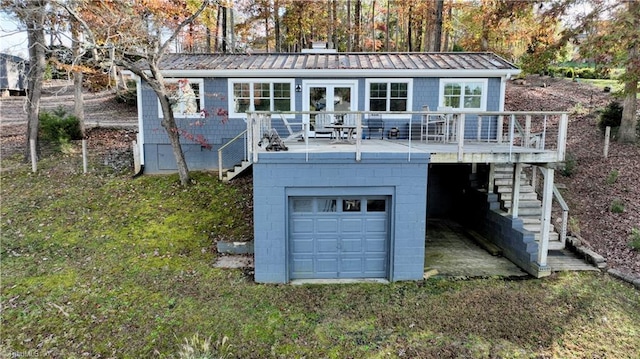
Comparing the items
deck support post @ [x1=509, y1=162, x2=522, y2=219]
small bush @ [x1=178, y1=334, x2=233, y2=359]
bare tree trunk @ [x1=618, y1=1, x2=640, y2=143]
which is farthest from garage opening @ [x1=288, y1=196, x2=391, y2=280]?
bare tree trunk @ [x1=618, y1=1, x2=640, y2=143]

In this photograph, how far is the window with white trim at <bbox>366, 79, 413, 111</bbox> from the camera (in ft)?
42.0

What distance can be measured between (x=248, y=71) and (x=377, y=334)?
8856 mm

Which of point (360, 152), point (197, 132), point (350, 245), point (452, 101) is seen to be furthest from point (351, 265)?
point (197, 132)

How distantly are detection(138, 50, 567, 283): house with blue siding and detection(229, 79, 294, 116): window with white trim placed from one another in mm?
32

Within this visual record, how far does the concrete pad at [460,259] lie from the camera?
8914mm

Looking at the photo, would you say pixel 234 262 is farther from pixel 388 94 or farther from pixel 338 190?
pixel 388 94

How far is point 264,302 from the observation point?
7.58m

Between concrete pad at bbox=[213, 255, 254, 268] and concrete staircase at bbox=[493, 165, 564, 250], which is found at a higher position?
concrete staircase at bbox=[493, 165, 564, 250]

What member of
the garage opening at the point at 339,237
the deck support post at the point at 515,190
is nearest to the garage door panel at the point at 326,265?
the garage opening at the point at 339,237

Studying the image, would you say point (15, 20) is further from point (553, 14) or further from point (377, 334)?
point (553, 14)

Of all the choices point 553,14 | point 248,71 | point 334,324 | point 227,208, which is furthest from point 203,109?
point 553,14

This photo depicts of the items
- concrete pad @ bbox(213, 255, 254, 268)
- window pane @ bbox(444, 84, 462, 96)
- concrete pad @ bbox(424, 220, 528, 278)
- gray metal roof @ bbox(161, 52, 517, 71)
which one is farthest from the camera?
window pane @ bbox(444, 84, 462, 96)

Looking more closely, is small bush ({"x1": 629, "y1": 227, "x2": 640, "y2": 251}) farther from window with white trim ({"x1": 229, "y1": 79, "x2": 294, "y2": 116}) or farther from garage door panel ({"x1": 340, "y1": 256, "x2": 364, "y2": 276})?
window with white trim ({"x1": 229, "y1": 79, "x2": 294, "y2": 116})

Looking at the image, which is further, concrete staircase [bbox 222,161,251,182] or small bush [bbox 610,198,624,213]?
concrete staircase [bbox 222,161,251,182]
